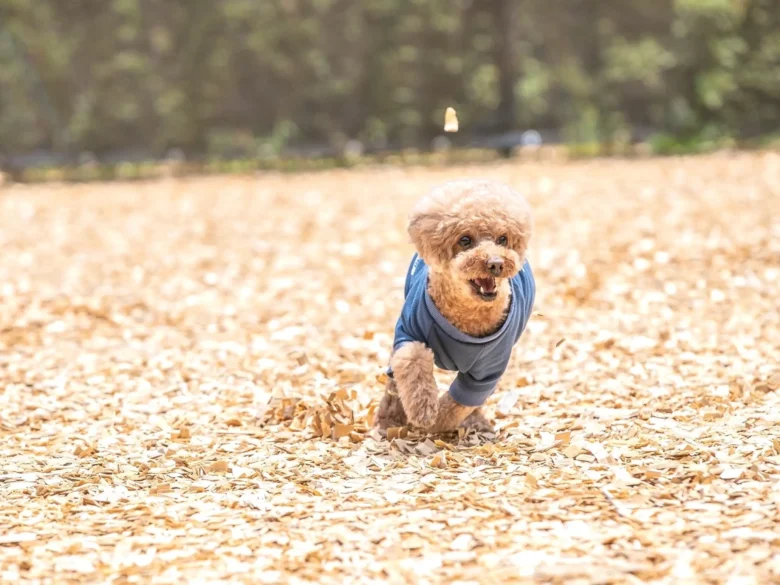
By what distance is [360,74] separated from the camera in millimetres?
14070

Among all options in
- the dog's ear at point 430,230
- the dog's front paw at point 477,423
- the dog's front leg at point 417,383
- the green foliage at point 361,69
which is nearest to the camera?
the dog's ear at point 430,230

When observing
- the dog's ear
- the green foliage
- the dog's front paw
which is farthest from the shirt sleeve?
the green foliage

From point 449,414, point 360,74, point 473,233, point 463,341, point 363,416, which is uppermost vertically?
point 360,74

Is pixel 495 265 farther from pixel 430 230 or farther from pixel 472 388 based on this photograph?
pixel 472 388

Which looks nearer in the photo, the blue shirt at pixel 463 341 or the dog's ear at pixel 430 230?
the dog's ear at pixel 430 230

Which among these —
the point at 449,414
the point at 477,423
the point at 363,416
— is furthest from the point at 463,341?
the point at 363,416

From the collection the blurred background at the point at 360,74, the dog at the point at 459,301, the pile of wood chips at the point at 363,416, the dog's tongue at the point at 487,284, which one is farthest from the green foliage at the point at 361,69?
the dog's tongue at the point at 487,284

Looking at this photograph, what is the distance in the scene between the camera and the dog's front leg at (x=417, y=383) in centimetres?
369

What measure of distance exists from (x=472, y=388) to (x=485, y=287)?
49 cm

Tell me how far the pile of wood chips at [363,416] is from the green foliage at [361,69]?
5.29 m

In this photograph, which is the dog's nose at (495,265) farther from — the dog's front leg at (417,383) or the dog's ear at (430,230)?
the dog's front leg at (417,383)

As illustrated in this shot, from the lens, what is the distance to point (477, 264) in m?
3.45

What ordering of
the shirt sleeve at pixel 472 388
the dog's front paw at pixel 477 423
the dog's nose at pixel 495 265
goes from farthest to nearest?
the dog's front paw at pixel 477 423 < the shirt sleeve at pixel 472 388 < the dog's nose at pixel 495 265

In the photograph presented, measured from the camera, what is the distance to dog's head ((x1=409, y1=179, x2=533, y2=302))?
347 cm
